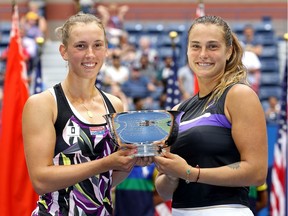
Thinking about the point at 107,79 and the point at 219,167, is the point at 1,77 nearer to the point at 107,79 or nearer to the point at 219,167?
the point at 107,79

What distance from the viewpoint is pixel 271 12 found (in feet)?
55.2

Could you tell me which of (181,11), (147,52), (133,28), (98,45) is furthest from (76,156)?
(181,11)

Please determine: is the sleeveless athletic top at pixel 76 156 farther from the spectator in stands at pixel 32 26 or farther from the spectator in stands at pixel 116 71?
the spectator in stands at pixel 32 26

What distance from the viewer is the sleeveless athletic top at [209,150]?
3518 millimetres

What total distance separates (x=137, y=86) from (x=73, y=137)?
8.76 metres

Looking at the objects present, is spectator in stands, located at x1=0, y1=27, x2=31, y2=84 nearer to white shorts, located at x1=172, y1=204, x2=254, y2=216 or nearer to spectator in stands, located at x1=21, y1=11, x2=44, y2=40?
spectator in stands, located at x1=21, y1=11, x2=44, y2=40

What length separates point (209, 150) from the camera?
352cm

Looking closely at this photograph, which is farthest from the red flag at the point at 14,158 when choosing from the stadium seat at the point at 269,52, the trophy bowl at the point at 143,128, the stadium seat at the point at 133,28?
the stadium seat at the point at 133,28

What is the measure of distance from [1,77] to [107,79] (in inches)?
82.7

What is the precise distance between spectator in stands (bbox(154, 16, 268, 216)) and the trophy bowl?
8cm

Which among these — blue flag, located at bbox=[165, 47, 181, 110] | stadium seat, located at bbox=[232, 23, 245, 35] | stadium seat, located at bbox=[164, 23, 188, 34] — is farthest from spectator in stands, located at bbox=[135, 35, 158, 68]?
blue flag, located at bbox=[165, 47, 181, 110]

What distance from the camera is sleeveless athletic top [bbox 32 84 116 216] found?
144 inches

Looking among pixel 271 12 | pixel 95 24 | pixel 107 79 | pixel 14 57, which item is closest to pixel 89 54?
pixel 95 24

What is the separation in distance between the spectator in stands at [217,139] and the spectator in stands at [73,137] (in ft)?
0.93
